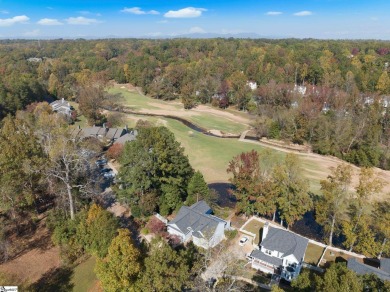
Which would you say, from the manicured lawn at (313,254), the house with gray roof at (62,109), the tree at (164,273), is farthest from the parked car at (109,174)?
the house with gray roof at (62,109)

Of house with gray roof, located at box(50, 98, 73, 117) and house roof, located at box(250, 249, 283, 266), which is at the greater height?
house with gray roof, located at box(50, 98, 73, 117)

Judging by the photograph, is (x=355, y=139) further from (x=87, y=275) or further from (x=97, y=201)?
(x=87, y=275)

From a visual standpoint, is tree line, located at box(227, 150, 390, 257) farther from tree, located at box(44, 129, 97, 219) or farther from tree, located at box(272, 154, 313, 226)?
tree, located at box(44, 129, 97, 219)

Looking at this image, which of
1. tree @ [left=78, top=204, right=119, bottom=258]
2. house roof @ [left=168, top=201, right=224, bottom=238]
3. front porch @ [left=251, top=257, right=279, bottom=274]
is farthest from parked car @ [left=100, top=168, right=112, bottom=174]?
front porch @ [left=251, top=257, right=279, bottom=274]

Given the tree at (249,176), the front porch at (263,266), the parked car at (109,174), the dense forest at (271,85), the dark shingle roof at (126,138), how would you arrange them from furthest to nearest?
1. the dense forest at (271,85)
2. the dark shingle roof at (126,138)
3. the parked car at (109,174)
4. the tree at (249,176)
5. the front porch at (263,266)

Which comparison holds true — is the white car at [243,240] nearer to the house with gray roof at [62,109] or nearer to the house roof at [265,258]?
the house roof at [265,258]

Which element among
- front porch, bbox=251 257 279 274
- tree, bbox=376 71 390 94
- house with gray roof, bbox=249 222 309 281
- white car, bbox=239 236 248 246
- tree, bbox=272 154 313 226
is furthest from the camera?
tree, bbox=376 71 390 94
